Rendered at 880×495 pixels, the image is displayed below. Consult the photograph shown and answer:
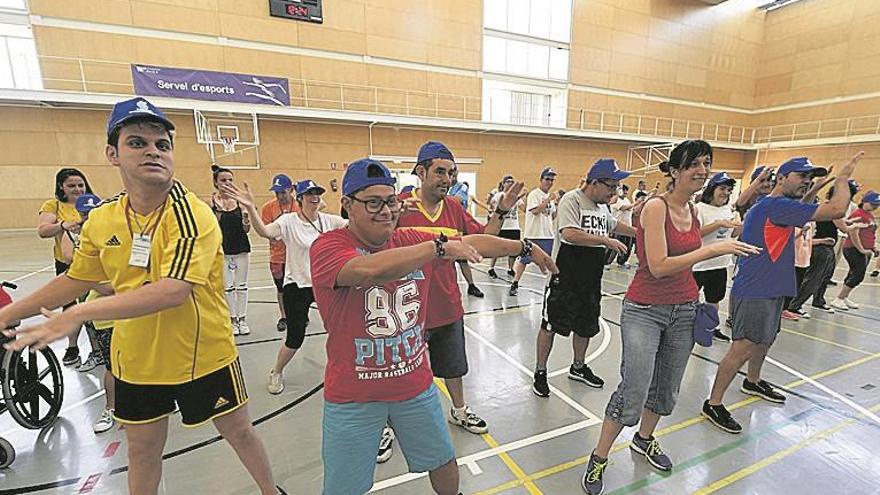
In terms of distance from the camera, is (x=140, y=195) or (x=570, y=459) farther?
(x=570, y=459)

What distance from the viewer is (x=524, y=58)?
18469mm

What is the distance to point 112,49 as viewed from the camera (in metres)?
12.8

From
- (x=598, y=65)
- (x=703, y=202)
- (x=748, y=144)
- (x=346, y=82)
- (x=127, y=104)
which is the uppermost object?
(x=598, y=65)

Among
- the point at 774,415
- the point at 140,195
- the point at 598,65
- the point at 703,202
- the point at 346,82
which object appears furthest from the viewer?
the point at 598,65

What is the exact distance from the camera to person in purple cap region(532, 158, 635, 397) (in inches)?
132

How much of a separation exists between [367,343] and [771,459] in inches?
129

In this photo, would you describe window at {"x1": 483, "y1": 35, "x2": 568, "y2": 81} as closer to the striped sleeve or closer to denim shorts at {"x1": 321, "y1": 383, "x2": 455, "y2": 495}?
the striped sleeve

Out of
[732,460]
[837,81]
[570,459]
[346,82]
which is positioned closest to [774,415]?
[732,460]

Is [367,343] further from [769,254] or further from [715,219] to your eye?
[715,219]

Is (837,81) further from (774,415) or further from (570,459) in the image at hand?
(570,459)

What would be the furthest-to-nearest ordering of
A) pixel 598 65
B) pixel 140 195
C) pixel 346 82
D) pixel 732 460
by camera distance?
pixel 598 65 → pixel 346 82 → pixel 732 460 → pixel 140 195

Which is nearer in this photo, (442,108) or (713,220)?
(713,220)

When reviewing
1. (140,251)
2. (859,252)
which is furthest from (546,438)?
(859,252)

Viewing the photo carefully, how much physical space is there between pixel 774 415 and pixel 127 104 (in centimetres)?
521
